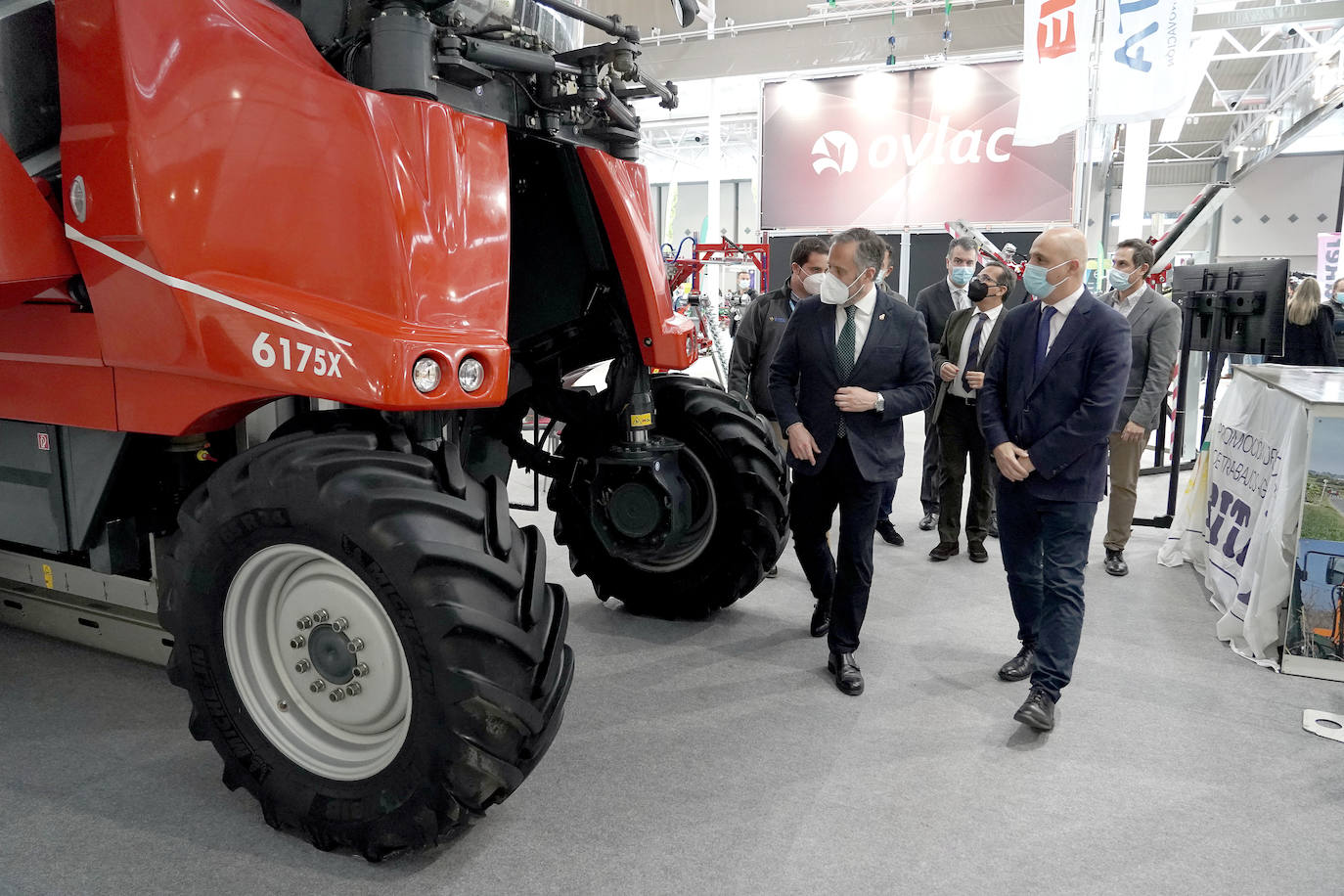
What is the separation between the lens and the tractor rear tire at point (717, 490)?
3.53 metres

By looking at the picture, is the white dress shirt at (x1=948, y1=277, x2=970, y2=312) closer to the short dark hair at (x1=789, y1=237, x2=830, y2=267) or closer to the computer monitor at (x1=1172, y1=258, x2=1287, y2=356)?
the short dark hair at (x1=789, y1=237, x2=830, y2=267)

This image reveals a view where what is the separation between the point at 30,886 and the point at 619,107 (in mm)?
2468

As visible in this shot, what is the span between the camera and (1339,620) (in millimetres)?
3473

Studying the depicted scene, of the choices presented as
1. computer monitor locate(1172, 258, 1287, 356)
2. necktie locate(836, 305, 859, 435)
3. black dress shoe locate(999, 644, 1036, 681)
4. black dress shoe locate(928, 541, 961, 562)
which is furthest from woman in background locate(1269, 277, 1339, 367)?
necktie locate(836, 305, 859, 435)

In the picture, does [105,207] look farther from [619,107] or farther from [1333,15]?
[1333,15]

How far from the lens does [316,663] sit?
7.55ft

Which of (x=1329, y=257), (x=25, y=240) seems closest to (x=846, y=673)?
(x=25, y=240)

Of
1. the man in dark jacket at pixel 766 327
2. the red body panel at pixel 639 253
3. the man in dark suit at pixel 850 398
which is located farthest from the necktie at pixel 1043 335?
the man in dark jacket at pixel 766 327

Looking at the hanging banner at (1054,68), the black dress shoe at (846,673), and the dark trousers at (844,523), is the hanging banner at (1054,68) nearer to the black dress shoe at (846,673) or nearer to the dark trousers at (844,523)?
the dark trousers at (844,523)

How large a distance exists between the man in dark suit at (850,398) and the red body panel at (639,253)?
0.46 metres

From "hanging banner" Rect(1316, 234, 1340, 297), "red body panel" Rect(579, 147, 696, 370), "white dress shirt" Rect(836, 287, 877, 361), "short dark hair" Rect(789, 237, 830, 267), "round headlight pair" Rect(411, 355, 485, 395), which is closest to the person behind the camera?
"round headlight pair" Rect(411, 355, 485, 395)

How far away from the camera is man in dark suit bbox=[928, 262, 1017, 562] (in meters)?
4.80

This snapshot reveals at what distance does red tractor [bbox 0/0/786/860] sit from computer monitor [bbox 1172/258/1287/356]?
4.10m

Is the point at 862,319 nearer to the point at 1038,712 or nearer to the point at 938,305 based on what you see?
the point at 1038,712
